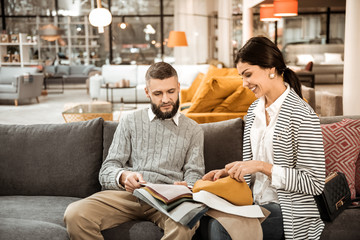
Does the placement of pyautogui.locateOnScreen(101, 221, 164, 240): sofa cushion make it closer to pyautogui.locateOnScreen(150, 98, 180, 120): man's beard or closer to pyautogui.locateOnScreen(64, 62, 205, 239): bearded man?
pyautogui.locateOnScreen(64, 62, 205, 239): bearded man

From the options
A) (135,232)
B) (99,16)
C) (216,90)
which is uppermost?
(99,16)

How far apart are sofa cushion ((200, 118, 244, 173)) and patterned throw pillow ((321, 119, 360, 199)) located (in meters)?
0.49

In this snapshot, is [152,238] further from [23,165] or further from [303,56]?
[303,56]

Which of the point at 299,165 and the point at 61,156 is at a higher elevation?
the point at 299,165

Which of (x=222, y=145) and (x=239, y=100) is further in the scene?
(x=239, y=100)

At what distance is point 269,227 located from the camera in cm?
182

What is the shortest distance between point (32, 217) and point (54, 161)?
0.45 m

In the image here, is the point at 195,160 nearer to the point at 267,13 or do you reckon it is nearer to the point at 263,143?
the point at 263,143

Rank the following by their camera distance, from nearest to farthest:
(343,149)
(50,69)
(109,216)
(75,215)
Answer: (75,215)
(109,216)
(343,149)
(50,69)

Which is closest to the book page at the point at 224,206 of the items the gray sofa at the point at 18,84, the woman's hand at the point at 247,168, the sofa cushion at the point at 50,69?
the woman's hand at the point at 247,168

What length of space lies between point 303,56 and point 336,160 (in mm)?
12818

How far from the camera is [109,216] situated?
202 cm

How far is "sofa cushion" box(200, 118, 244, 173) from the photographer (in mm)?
2506

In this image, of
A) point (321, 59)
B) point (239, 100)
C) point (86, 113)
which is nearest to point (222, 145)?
point (239, 100)
